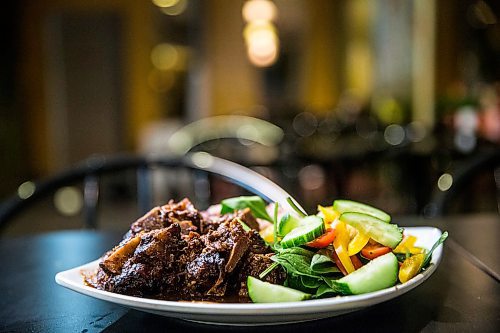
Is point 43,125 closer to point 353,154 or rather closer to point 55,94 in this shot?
point 55,94

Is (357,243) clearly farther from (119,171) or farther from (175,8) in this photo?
(175,8)

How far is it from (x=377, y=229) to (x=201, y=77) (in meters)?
8.36

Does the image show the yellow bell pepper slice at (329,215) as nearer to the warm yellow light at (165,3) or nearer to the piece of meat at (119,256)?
the piece of meat at (119,256)

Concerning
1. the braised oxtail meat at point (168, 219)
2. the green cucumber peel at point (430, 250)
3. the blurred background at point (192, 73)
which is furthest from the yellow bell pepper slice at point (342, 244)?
the blurred background at point (192, 73)

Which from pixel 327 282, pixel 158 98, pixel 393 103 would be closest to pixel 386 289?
pixel 327 282

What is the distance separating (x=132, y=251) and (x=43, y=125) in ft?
27.2

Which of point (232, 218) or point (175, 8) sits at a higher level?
point (175, 8)

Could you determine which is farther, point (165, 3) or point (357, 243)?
point (165, 3)

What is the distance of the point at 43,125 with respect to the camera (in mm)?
8641

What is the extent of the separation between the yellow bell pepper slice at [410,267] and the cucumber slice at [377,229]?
0.03 metres

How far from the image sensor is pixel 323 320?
783 mm

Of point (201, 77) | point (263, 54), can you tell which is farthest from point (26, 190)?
point (263, 54)

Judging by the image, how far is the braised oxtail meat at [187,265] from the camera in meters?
0.78

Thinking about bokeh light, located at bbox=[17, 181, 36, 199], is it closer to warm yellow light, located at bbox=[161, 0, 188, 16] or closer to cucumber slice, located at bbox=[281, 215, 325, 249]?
cucumber slice, located at bbox=[281, 215, 325, 249]
